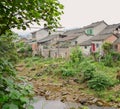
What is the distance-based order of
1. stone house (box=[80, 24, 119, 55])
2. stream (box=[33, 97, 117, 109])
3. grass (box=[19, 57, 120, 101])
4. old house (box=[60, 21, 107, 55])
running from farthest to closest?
1. old house (box=[60, 21, 107, 55])
2. stone house (box=[80, 24, 119, 55])
3. grass (box=[19, 57, 120, 101])
4. stream (box=[33, 97, 117, 109])

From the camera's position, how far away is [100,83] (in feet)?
85.2

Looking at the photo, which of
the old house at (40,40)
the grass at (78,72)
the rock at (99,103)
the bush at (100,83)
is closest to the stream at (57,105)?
the rock at (99,103)

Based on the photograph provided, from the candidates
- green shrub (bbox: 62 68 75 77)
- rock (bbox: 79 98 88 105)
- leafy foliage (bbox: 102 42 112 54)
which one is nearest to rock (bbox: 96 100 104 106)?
rock (bbox: 79 98 88 105)

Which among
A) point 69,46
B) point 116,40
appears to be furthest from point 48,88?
point 69,46

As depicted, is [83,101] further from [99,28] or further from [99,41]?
[99,28]

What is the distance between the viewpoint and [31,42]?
59.2 meters

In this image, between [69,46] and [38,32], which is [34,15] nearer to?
[69,46]

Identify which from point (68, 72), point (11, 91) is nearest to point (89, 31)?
point (68, 72)

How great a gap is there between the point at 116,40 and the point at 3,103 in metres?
35.9

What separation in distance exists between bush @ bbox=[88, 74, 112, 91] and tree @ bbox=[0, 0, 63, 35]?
23.1 m

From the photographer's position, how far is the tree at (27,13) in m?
2.93

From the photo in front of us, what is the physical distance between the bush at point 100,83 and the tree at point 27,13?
23.1m

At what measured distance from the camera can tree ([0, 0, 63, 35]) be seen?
2930mm

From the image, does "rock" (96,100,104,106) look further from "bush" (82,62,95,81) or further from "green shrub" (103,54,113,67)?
"green shrub" (103,54,113,67)
